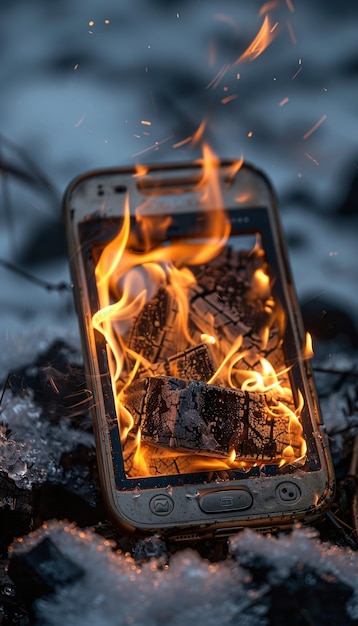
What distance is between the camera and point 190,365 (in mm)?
1600

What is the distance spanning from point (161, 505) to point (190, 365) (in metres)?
0.33

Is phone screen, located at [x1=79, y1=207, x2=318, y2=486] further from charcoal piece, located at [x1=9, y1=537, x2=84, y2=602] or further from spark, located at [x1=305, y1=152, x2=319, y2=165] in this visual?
spark, located at [x1=305, y1=152, x2=319, y2=165]

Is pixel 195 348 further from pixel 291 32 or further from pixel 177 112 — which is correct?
pixel 291 32

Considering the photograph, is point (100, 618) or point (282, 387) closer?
point (100, 618)

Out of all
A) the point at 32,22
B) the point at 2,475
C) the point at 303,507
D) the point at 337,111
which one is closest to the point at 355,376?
the point at 303,507

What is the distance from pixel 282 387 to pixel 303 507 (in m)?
0.29

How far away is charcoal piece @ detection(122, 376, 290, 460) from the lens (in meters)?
1.47

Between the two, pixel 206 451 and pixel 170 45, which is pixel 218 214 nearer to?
pixel 206 451

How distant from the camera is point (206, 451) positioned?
4.83ft

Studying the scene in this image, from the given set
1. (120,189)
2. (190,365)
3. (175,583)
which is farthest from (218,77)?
(175,583)

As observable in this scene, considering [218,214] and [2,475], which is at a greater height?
[218,214]

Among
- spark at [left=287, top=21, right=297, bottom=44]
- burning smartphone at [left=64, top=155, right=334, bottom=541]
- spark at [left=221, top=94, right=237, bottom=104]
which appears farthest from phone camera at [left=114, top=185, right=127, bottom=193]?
spark at [left=287, top=21, right=297, bottom=44]

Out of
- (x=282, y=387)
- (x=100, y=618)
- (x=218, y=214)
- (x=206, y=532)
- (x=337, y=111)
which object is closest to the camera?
(x=100, y=618)

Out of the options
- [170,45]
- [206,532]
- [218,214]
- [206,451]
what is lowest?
[206,532]
